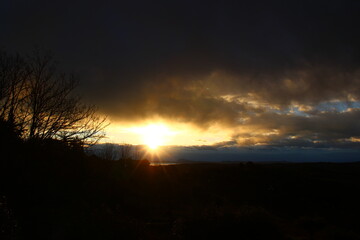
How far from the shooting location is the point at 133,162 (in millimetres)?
49219

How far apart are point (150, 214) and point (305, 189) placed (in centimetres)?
2840

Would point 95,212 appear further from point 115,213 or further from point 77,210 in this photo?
point 77,210

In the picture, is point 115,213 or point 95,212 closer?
point 95,212

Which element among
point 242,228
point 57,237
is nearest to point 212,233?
point 242,228

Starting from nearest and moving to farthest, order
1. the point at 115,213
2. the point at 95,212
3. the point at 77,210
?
1. the point at 95,212
2. the point at 115,213
3. the point at 77,210

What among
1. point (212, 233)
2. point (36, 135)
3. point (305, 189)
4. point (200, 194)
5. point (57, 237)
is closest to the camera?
point (57, 237)

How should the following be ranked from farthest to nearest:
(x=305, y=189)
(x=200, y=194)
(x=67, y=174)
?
(x=305, y=189) < (x=200, y=194) < (x=67, y=174)

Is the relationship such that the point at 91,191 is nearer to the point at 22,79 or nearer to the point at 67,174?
the point at 67,174

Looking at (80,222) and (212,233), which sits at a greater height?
(80,222)

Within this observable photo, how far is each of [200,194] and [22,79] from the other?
25276 mm

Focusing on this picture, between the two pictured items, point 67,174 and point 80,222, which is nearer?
point 80,222

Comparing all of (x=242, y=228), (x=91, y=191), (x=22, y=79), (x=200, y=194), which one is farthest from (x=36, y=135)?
(x=200, y=194)


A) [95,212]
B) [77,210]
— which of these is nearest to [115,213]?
[95,212]

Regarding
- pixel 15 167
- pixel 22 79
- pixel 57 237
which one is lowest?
pixel 57 237
